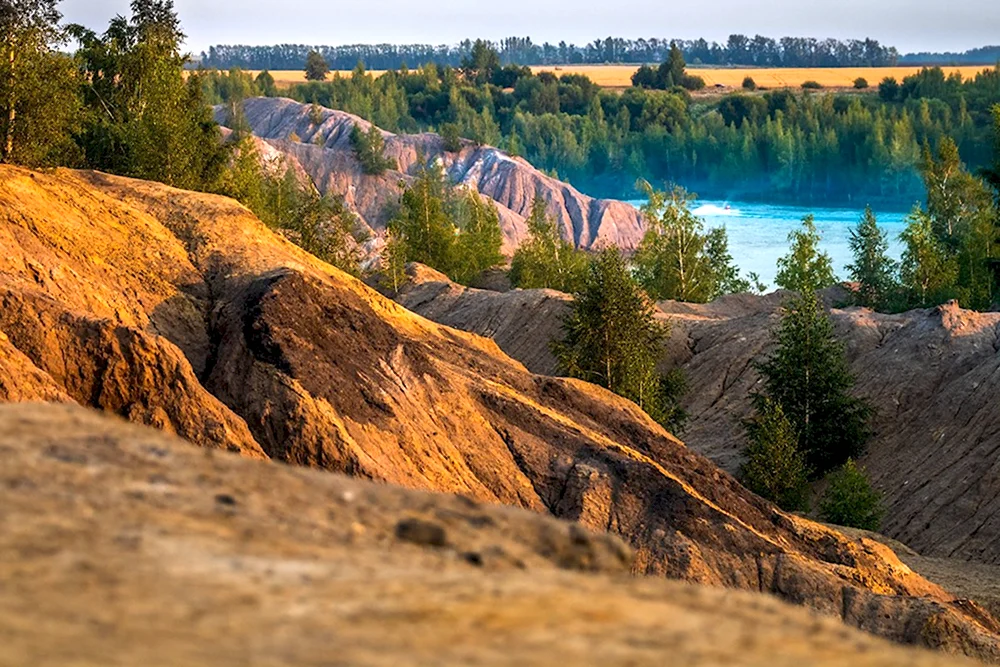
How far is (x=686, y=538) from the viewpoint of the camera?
26.0m

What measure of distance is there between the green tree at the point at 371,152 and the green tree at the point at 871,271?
244ft

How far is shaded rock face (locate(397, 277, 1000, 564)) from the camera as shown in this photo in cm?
4022

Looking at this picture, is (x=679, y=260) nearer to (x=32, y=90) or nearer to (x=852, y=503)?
(x=852, y=503)

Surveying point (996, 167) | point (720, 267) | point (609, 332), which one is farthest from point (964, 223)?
point (609, 332)

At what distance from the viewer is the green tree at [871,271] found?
242 feet

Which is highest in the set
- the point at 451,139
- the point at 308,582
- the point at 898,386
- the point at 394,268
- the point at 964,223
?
the point at 308,582

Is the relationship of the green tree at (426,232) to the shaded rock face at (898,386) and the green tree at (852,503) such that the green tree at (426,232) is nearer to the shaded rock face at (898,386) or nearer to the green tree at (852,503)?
the shaded rock face at (898,386)

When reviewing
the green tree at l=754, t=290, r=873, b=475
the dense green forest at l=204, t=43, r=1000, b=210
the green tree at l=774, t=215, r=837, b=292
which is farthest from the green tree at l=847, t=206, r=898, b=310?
the dense green forest at l=204, t=43, r=1000, b=210

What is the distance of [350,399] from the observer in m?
25.8

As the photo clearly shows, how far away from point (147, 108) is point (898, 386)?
103ft

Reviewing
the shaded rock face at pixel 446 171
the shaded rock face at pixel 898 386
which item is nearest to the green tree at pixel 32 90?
the shaded rock face at pixel 898 386

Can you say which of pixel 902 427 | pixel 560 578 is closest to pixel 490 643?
pixel 560 578

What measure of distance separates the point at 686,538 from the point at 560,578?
16.4 metres

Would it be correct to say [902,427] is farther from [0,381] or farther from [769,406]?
[0,381]
